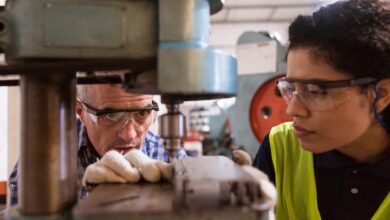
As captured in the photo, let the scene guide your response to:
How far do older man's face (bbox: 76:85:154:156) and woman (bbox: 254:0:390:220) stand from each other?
0.48 m

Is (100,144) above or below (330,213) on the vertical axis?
above

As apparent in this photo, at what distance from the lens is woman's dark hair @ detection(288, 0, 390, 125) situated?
101cm

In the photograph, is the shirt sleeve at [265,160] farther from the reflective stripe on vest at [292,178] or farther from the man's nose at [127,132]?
the man's nose at [127,132]

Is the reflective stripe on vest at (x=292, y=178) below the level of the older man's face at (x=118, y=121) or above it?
below

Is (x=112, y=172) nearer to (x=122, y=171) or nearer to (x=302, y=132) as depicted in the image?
(x=122, y=171)

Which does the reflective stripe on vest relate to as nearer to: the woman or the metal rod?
the woman

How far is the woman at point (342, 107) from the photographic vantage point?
102cm

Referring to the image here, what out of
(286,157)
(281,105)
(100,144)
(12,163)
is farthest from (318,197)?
(12,163)

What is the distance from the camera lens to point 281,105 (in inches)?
89.7

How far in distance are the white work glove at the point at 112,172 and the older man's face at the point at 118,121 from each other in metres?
0.64

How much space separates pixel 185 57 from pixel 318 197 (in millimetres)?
841

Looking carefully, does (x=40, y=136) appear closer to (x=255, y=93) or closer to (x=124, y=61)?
(x=124, y=61)

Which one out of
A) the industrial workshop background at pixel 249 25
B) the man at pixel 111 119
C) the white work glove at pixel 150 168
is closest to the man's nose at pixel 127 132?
the man at pixel 111 119

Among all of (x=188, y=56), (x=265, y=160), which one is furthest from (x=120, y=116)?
(x=188, y=56)
